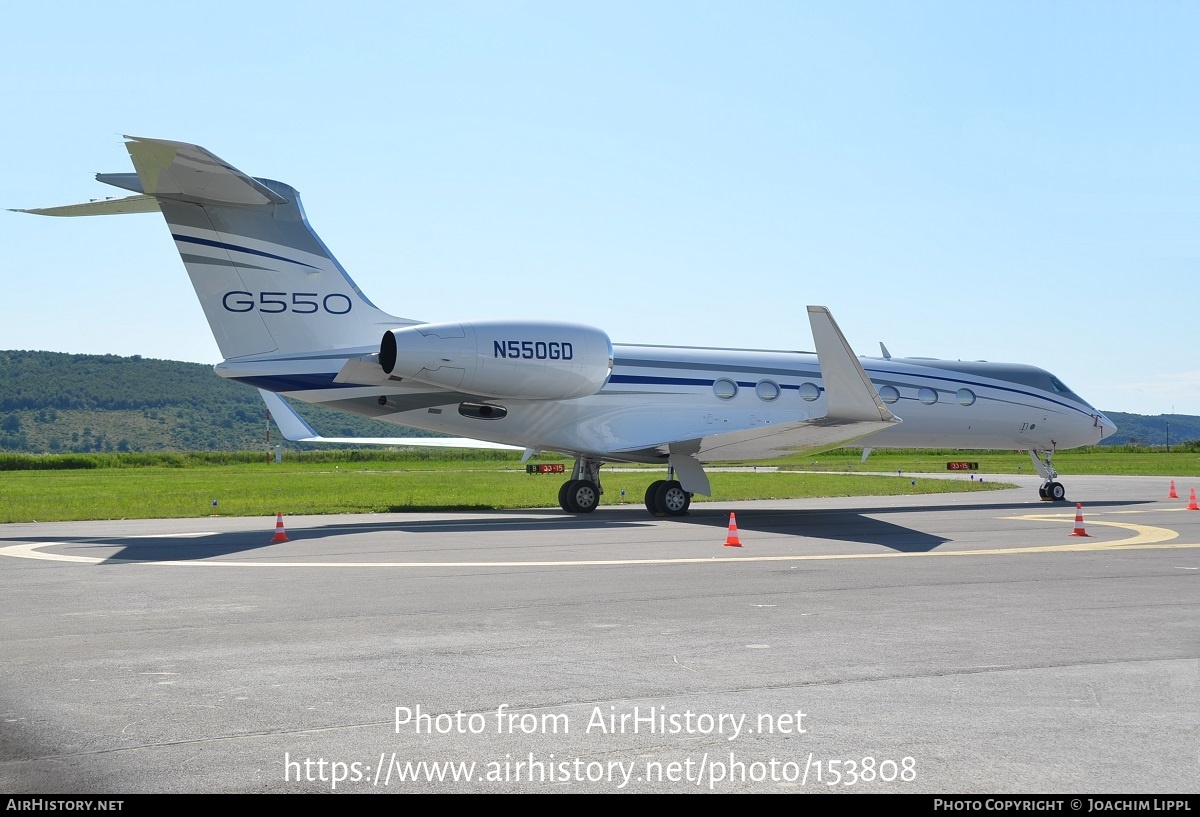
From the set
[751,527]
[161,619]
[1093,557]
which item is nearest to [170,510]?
[751,527]

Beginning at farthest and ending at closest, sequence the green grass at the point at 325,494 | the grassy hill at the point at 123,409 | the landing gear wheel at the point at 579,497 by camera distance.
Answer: the grassy hill at the point at 123,409, the green grass at the point at 325,494, the landing gear wheel at the point at 579,497

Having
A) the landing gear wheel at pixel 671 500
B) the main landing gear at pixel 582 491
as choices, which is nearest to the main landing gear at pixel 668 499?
the landing gear wheel at pixel 671 500

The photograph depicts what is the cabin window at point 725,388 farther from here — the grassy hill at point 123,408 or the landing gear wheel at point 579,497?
the grassy hill at point 123,408

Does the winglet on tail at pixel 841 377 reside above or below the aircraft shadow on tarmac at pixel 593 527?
above

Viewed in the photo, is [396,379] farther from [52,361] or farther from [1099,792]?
[52,361]

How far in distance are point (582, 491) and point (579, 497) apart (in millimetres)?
146

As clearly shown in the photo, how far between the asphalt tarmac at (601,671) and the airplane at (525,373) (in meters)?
5.02

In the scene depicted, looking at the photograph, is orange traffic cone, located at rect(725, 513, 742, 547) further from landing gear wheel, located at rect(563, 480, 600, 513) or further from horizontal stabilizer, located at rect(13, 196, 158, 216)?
horizontal stabilizer, located at rect(13, 196, 158, 216)

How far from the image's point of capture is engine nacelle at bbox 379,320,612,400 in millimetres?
18781

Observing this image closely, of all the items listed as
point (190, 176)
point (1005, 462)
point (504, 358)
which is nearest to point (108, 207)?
point (190, 176)

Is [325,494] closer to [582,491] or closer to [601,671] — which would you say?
[582,491]

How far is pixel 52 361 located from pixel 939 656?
17104cm

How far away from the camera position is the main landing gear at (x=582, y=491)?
23641mm

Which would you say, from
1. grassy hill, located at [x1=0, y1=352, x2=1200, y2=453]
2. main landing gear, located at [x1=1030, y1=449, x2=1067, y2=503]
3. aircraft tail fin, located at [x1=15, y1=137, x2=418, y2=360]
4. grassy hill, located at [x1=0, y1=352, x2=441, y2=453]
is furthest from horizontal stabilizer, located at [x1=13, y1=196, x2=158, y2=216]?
grassy hill, located at [x1=0, y1=352, x2=1200, y2=453]
